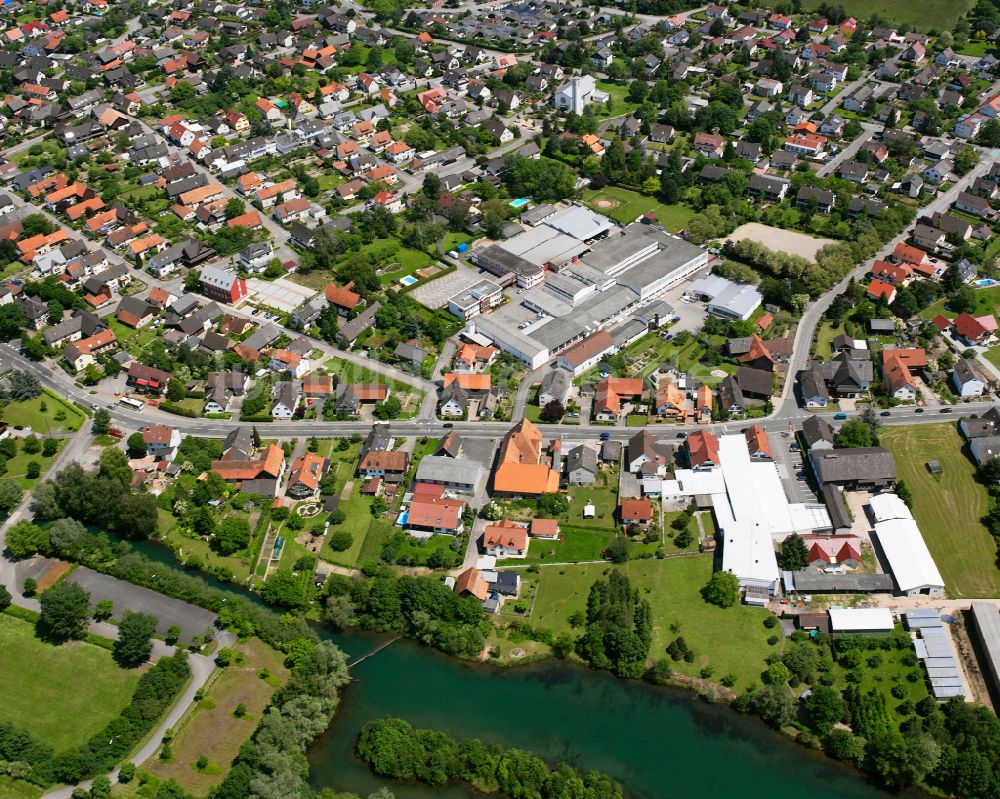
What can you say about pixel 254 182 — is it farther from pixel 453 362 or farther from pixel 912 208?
pixel 912 208

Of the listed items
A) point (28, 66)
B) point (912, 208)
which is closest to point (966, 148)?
point (912, 208)

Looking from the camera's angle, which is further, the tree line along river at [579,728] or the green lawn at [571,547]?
the green lawn at [571,547]

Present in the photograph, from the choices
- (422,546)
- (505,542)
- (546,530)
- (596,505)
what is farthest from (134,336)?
(596,505)

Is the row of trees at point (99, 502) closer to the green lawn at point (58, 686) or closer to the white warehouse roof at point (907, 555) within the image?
the green lawn at point (58, 686)

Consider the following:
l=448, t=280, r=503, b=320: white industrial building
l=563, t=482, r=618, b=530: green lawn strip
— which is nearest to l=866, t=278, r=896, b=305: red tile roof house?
l=563, t=482, r=618, b=530: green lawn strip

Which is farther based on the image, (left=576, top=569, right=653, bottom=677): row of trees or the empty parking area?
the empty parking area

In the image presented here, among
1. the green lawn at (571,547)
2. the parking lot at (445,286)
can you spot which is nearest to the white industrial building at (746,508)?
the green lawn at (571,547)

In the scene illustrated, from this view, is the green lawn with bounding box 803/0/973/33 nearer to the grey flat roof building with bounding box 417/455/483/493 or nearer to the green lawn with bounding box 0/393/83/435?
the grey flat roof building with bounding box 417/455/483/493
